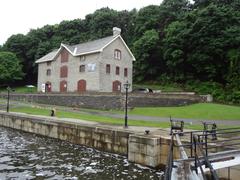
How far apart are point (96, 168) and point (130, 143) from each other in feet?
8.06

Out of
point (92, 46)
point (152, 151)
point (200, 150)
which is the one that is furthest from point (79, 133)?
point (92, 46)

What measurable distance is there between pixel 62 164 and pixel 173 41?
154 feet

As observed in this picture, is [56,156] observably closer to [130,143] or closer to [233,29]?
[130,143]

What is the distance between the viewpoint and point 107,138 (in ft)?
61.5

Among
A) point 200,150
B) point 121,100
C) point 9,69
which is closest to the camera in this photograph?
point 200,150

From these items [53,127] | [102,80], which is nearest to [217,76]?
[102,80]

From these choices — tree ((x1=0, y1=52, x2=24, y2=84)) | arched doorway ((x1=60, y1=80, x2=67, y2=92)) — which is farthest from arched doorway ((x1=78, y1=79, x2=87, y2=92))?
tree ((x1=0, y1=52, x2=24, y2=84))

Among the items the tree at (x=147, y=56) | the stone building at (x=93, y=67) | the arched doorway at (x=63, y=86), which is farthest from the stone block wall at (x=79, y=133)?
the tree at (x=147, y=56)

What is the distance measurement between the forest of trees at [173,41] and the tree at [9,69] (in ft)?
2.73

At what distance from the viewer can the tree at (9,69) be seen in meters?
68.6

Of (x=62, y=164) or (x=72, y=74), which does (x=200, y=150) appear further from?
(x=72, y=74)

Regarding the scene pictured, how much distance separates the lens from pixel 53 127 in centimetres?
2391

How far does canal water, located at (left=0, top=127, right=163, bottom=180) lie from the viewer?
523 inches

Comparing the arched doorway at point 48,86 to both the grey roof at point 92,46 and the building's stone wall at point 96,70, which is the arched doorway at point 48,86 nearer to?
the building's stone wall at point 96,70
